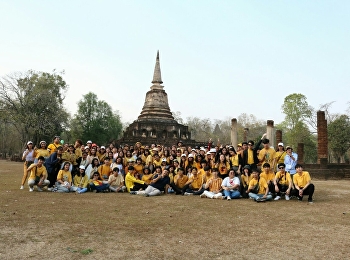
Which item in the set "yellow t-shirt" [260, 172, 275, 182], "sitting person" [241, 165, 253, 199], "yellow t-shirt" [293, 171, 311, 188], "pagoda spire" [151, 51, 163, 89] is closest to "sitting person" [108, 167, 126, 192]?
"sitting person" [241, 165, 253, 199]

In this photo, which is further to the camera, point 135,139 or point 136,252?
point 135,139

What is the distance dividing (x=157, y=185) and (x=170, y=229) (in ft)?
14.5

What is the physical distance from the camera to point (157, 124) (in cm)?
3631

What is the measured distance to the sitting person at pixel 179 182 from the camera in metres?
9.86

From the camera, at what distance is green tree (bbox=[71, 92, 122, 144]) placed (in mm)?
53250

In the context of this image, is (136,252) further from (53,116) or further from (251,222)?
(53,116)

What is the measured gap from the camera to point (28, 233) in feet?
15.5

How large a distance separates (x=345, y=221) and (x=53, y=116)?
3258 cm

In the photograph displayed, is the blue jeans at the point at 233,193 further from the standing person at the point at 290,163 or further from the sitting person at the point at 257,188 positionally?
the standing person at the point at 290,163

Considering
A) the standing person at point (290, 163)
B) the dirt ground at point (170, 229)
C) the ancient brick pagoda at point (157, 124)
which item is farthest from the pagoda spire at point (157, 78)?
the dirt ground at point (170, 229)

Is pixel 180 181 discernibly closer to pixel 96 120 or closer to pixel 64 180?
pixel 64 180

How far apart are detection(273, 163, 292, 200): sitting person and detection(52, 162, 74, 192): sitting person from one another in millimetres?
5912

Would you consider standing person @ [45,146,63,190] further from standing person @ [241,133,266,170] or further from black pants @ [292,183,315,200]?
black pants @ [292,183,315,200]

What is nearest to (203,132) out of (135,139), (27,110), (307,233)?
(135,139)
